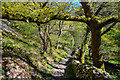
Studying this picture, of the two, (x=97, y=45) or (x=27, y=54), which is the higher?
(x=97, y=45)

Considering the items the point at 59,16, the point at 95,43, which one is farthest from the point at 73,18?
the point at 95,43

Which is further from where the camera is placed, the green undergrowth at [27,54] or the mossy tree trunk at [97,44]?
the green undergrowth at [27,54]

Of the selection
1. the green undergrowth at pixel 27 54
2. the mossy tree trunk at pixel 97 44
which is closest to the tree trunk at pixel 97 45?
the mossy tree trunk at pixel 97 44

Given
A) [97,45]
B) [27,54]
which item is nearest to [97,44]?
[97,45]

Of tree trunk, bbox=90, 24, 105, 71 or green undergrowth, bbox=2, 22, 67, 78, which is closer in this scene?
tree trunk, bbox=90, 24, 105, 71

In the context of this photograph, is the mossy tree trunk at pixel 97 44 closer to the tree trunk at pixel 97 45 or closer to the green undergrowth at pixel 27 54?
the tree trunk at pixel 97 45

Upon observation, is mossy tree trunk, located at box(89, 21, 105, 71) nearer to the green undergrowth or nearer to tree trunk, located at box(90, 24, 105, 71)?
tree trunk, located at box(90, 24, 105, 71)

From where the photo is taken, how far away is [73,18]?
600cm

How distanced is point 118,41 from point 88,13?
8.15 meters

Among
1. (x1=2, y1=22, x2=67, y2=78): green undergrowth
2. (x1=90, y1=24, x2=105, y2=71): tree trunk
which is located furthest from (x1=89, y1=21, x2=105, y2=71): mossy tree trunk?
(x1=2, y1=22, x2=67, y2=78): green undergrowth

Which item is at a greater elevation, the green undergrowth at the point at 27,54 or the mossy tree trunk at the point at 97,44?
the mossy tree trunk at the point at 97,44

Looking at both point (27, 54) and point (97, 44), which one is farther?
point (27, 54)

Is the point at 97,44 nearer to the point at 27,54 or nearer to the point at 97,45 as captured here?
the point at 97,45

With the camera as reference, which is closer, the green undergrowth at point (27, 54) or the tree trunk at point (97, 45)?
the tree trunk at point (97, 45)
